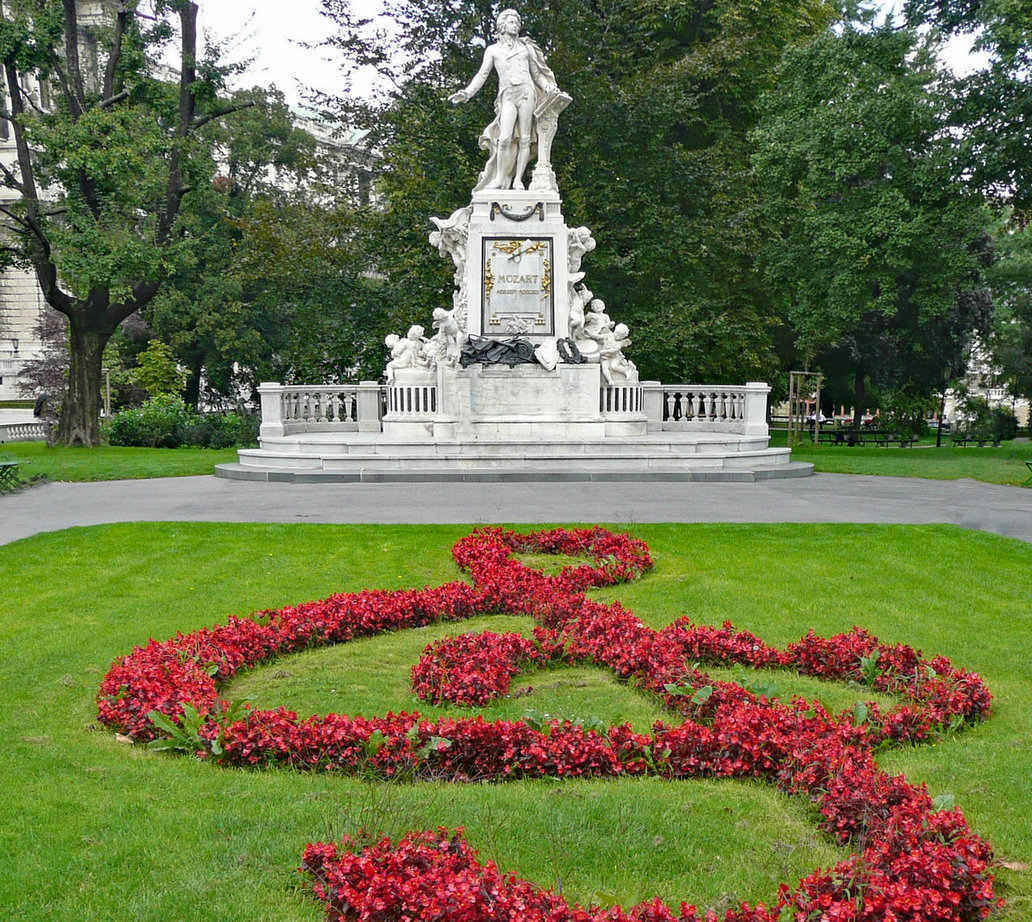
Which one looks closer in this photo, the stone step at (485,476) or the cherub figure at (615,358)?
the stone step at (485,476)

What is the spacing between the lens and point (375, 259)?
103ft

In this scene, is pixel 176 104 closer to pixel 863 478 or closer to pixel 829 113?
pixel 829 113

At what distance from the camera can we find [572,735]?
439 centimetres

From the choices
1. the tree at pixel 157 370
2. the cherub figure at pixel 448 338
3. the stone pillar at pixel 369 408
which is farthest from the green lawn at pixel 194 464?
the tree at pixel 157 370

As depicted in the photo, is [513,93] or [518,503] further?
[513,93]

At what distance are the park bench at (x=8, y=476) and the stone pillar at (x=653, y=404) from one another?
12372mm

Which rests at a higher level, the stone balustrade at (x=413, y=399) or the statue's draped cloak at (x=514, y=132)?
the statue's draped cloak at (x=514, y=132)

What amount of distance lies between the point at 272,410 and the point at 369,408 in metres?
2.79

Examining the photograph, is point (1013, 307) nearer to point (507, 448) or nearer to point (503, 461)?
point (507, 448)

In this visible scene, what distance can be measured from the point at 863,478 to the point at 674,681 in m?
13.2

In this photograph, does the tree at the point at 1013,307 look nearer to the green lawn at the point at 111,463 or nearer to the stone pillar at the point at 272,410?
the stone pillar at the point at 272,410

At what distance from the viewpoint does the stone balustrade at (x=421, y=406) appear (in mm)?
19172

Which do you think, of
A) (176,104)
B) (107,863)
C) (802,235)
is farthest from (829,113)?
(107,863)

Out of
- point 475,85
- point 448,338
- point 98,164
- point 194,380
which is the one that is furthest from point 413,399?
point 194,380
